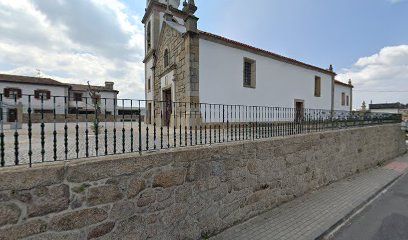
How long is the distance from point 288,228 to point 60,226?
3652 millimetres

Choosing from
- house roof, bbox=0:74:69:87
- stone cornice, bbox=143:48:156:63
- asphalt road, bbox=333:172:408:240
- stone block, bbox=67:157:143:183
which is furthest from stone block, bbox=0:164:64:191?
house roof, bbox=0:74:69:87

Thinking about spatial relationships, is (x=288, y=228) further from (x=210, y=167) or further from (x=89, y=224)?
(x=89, y=224)

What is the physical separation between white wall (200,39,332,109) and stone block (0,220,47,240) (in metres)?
9.26

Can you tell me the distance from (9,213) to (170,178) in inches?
70.3

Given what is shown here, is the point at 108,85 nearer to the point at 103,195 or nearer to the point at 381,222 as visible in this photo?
the point at 103,195

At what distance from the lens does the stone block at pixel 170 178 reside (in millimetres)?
3092

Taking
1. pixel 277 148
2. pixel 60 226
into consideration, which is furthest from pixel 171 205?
pixel 277 148

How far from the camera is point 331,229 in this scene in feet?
13.5

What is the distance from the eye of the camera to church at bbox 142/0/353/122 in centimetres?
1080

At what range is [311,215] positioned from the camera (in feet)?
15.0

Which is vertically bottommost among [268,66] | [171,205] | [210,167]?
[171,205]

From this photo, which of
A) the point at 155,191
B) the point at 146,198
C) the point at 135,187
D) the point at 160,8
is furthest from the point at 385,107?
the point at 135,187

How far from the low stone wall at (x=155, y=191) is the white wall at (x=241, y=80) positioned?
661cm

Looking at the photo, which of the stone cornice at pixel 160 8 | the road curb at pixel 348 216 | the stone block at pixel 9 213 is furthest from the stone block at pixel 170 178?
the stone cornice at pixel 160 8
